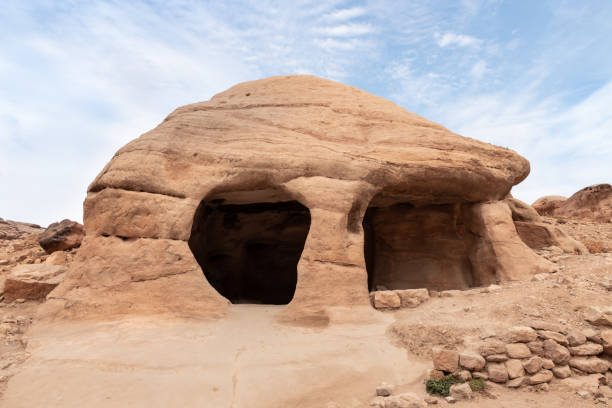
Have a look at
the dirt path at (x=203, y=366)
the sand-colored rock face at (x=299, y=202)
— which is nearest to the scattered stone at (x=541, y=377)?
the dirt path at (x=203, y=366)

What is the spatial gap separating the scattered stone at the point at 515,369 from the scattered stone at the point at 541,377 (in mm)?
103

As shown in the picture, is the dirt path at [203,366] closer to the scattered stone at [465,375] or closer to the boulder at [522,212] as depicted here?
the scattered stone at [465,375]

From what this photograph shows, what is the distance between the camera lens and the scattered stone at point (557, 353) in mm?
4410

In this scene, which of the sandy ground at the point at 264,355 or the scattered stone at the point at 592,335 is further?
the scattered stone at the point at 592,335

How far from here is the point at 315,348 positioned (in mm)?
4809

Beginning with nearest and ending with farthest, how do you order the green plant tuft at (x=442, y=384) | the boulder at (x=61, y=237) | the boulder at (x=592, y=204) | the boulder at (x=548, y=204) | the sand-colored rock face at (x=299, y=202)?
the green plant tuft at (x=442, y=384) < the sand-colored rock face at (x=299, y=202) < the boulder at (x=61, y=237) < the boulder at (x=592, y=204) < the boulder at (x=548, y=204)

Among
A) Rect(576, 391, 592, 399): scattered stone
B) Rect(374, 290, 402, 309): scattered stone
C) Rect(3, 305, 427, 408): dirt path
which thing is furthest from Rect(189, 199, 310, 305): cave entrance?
Rect(576, 391, 592, 399): scattered stone

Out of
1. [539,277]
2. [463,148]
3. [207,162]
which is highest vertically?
[463,148]

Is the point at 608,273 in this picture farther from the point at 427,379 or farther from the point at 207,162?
the point at 207,162

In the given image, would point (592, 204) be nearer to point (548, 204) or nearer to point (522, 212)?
point (548, 204)

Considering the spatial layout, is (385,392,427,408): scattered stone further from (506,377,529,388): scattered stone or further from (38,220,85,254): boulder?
(38,220,85,254): boulder

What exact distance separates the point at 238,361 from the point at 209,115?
4.69 m

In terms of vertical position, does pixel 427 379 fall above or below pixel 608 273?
below

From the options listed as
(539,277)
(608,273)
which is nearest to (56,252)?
(539,277)
